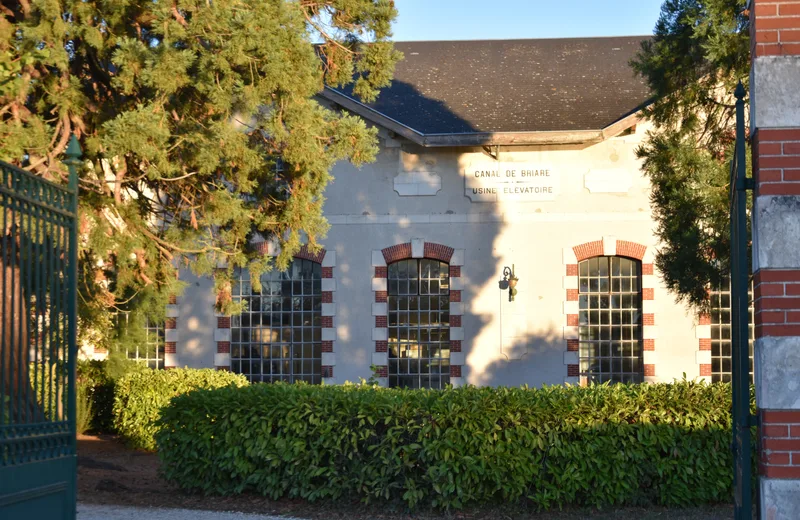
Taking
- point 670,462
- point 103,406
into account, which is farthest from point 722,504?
point 103,406

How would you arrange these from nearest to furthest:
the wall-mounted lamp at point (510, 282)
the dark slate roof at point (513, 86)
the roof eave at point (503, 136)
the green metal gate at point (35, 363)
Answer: the green metal gate at point (35, 363) → the roof eave at point (503, 136) → the wall-mounted lamp at point (510, 282) → the dark slate roof at point (513, 86)

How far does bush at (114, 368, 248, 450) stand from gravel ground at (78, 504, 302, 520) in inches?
208

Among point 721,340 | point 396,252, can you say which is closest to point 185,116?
point 396,252

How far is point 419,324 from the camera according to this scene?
56.2 ft

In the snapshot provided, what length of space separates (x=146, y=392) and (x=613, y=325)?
331 inches

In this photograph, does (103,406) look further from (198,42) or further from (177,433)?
(198,42)

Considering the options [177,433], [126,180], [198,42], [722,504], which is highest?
[198,42]

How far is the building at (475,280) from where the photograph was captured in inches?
656

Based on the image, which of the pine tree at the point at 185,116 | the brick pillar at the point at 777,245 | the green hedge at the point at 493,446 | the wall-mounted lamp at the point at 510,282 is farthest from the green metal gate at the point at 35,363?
the wall-mounted lamp at the point at 510,282

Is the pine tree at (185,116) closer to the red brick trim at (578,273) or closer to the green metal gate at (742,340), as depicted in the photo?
the green metal gate at (742,340)

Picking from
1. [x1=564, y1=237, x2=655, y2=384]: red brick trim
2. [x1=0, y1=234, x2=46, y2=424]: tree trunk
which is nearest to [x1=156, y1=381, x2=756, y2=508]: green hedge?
[x1=0, y1=234, x2=46, y2=424]: tree trunk

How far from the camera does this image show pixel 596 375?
16.8 meters

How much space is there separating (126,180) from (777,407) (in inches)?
289

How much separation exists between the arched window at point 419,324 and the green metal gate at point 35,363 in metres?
11.1
